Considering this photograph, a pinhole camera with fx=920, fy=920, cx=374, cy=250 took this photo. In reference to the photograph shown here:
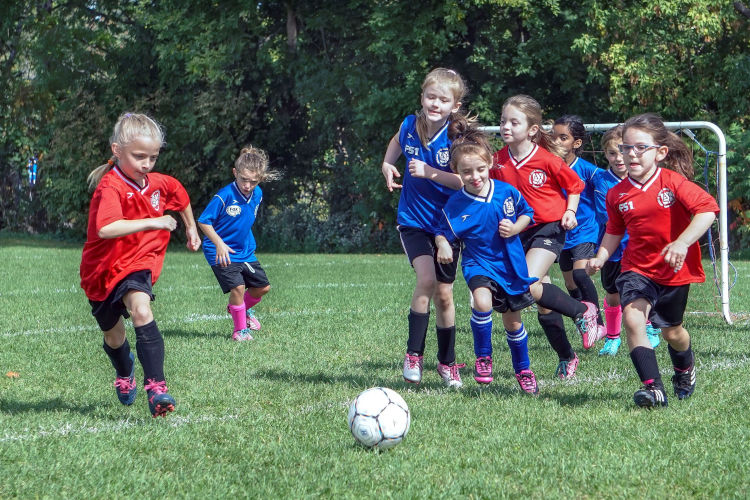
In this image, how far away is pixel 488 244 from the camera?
5.50m

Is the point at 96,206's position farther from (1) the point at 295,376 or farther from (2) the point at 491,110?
(2) the point at 491,110

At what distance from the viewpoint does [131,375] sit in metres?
5.29

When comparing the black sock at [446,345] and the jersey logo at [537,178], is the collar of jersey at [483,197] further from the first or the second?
the black sock at [446,345]

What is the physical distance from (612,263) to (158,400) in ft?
13.5

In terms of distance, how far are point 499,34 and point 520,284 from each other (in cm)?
1694

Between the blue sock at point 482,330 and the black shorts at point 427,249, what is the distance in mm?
357

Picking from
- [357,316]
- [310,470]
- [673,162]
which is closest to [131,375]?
[310,470]

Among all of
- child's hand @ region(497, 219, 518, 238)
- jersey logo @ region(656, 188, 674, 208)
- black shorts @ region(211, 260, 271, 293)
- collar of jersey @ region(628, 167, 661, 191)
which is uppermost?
collar of jersey @ region(628, 167, 661, 191)

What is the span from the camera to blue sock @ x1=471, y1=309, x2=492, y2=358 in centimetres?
546

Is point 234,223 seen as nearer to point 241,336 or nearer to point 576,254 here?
point 241,336

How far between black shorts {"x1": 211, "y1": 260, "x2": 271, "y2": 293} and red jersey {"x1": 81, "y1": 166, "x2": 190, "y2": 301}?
2944mm

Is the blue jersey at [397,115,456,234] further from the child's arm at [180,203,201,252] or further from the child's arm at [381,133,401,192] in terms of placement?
the child's arm at [180,203,201,252]

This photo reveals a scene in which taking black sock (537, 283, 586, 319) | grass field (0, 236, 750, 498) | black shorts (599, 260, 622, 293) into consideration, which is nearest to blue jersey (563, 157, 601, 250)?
black shorts (599, 260, 622, 293)

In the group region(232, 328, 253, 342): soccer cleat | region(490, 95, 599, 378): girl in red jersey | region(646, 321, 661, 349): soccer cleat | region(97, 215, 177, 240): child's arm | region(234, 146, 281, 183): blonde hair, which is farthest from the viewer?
region(234, 146, 281, 183): blonde hair
